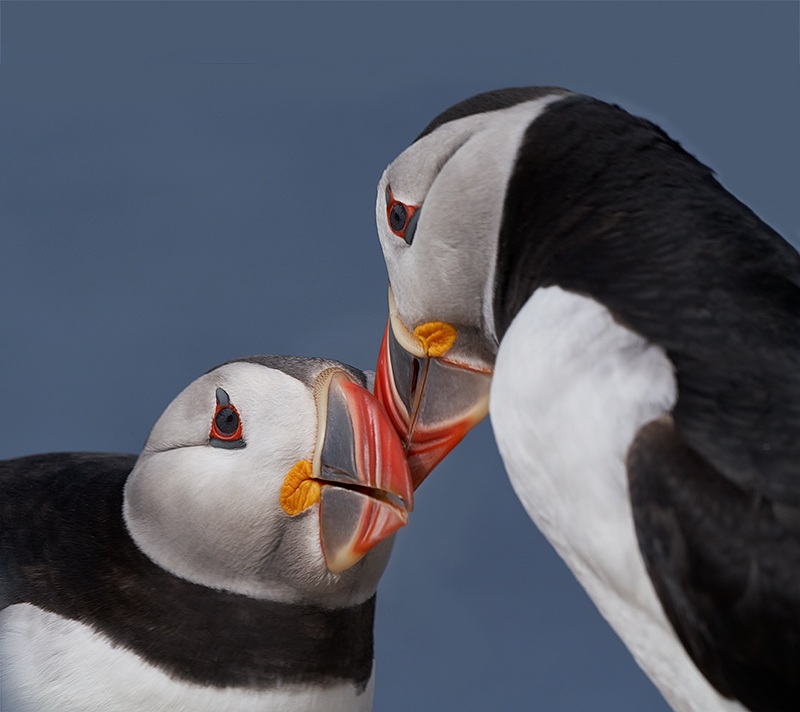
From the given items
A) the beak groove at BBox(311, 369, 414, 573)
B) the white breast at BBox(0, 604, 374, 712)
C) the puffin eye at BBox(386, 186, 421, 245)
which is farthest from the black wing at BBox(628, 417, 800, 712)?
the white breast at BBox(0, 604, 374, 712)

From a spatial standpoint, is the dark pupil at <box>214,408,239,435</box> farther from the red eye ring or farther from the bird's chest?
the bird's chest

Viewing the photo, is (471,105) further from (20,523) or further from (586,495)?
(20,523)

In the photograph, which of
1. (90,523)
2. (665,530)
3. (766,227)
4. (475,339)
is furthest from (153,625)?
(766,227)

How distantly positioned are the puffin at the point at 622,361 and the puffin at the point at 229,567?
23 cm

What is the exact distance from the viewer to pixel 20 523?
2.88 meters

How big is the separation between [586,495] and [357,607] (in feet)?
2.82

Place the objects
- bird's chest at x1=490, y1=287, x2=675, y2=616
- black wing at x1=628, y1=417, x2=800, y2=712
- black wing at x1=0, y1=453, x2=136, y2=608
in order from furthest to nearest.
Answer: black wing at x1=0, y1=453, x2=136, y2=608, bird's chest at x1=490, y1=287, x2=675, y2=616, black wing at x1=628, y1=417, x2=800, y2=712

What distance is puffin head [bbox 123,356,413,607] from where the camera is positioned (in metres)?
2.69

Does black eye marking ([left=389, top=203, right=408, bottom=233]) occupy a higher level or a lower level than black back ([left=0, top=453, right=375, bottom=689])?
higher

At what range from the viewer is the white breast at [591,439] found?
2117mm

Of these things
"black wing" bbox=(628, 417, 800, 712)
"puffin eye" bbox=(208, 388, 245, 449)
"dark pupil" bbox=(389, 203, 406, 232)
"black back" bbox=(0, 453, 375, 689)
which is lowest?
"black back" bbox=(0, 453, 375, 689)

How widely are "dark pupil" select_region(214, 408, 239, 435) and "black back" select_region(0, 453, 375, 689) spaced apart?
338mm

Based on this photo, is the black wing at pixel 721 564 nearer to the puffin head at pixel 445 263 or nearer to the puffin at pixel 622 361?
the puffin at pixel 622 361

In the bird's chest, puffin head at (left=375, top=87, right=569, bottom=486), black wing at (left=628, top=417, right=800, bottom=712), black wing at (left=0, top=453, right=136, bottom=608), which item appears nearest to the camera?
black wing at (left=628, top=417, right=800, bottom=712)
